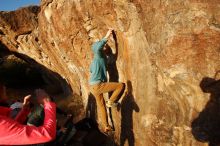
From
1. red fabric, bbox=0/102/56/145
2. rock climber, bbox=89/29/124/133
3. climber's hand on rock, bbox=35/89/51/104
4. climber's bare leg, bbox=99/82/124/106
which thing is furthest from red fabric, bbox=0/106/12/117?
climber's bare leg, bbox=99/82/124/106

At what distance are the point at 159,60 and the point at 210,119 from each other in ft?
4.83

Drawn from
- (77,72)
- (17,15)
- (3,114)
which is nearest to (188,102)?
(3,114)

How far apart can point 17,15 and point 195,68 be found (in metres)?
10.8

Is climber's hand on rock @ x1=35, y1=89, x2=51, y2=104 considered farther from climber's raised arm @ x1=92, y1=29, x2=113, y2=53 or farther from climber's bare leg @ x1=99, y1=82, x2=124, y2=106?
climber's bare leg @ x1=99, y1=82, x2=124, y2=106

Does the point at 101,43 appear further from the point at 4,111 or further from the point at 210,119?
the point at 4,111

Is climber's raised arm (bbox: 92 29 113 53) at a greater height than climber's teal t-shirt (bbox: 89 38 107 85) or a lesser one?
greater

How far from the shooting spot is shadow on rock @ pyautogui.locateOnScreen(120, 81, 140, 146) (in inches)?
340

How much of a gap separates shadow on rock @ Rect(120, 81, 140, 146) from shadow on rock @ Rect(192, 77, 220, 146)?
1778 mm

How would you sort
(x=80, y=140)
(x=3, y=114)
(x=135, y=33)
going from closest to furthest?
(x=3, y=114) → (x=135, y=33) → (x=80, y=140)

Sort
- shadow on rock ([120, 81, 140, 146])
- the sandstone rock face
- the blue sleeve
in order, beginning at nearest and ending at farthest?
the sandstone rock face, the blue sleeve, shadow on rock ([120, 81, 140, 146])

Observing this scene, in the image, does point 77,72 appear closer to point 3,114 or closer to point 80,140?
point 80,140

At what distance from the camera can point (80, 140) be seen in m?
11.1

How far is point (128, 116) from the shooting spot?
349 inches

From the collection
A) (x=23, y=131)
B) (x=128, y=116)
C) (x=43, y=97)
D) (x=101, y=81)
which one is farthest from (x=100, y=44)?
(x=23, y=131)
